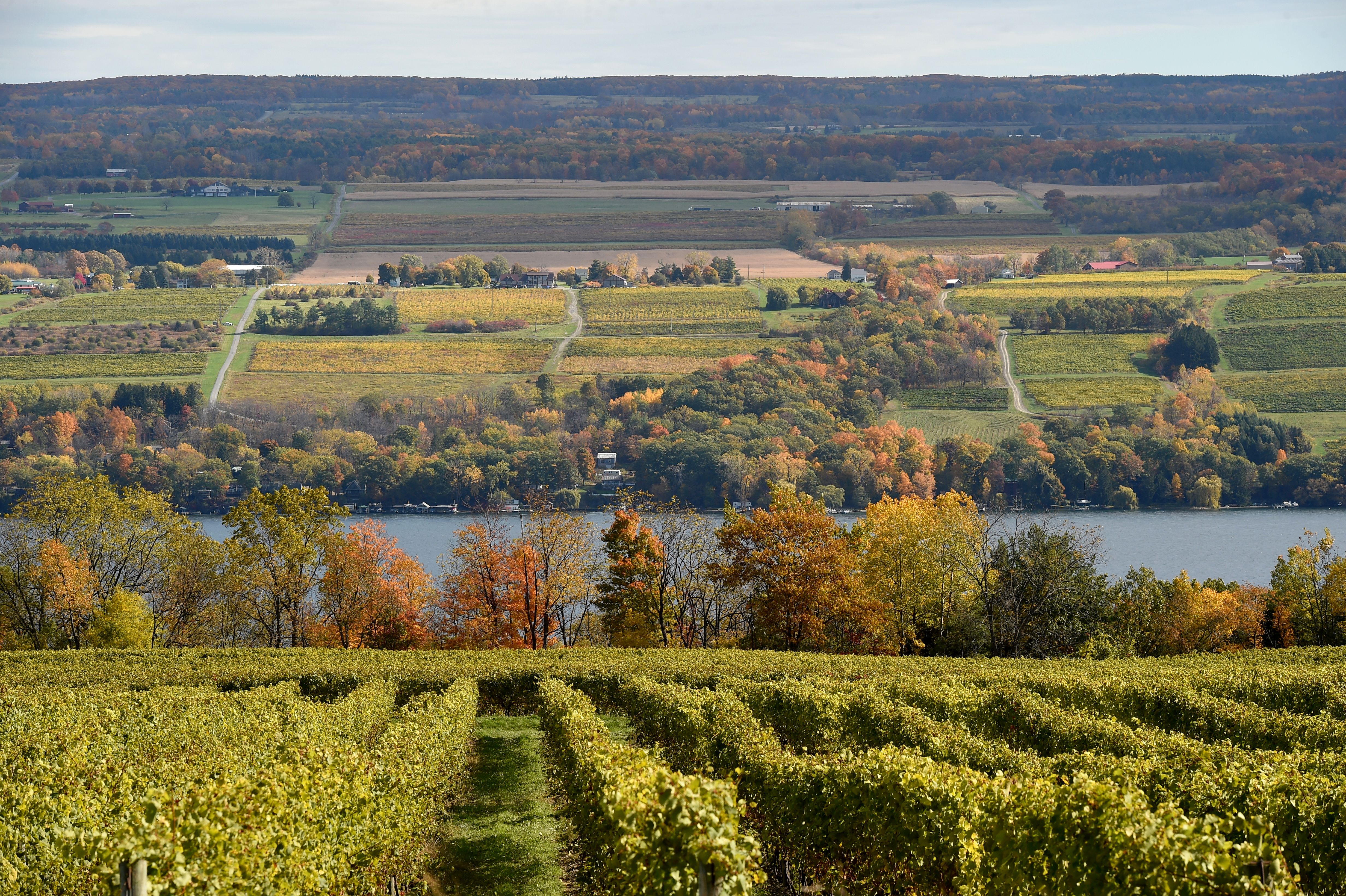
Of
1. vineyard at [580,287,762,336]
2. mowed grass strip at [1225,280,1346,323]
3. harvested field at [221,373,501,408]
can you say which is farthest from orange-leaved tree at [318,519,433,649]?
mowed grass strip at [1225,280,1346,323]

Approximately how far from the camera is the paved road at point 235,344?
131000 millimetres

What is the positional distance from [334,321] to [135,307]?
33.5m

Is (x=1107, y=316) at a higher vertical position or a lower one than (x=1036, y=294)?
lower

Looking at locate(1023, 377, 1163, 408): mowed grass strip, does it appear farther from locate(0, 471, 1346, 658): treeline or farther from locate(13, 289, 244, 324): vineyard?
locate(13, 289, 244, 324): vineyard

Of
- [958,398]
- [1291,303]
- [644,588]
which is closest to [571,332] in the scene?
[958,398]

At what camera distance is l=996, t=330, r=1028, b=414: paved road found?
127 meters

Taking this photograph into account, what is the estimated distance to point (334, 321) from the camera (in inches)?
6122

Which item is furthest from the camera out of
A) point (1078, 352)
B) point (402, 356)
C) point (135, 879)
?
point (402, 356)

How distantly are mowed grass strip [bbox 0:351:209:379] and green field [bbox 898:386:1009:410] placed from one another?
86.1 m

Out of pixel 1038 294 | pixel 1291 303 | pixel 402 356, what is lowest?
pixel 402 356

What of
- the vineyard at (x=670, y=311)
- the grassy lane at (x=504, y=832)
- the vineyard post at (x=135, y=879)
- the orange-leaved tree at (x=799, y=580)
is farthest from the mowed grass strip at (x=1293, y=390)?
the vineyard post at (x=135, y=879)

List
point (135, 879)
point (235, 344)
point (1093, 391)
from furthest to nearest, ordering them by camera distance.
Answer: point (235, 344) → point (1093, 391) → point (135, 879)

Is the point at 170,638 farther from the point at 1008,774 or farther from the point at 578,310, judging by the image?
the point at 578,310

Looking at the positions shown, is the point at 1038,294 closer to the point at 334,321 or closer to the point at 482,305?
the point at 482,305
